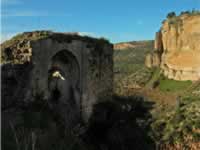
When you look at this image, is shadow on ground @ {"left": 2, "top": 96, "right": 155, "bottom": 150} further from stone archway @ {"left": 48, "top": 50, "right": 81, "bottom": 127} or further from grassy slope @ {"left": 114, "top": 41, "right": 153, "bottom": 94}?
grassy slope @ {"left": 114, "top": 41, "right": 153, "bottom": 94}

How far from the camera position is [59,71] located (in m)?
14.3

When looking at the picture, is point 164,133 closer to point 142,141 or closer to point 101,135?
point 142,141

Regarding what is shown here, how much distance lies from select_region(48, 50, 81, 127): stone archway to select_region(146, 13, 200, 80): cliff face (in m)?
39.1

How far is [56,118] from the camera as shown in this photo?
42.5 ft

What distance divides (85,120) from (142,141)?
2756 millimetres

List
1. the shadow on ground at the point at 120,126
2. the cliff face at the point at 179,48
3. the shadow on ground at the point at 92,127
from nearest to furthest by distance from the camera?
1. the shadow on ground at the point at 92,127
2. the shadow on ground at the point at 120,126
3. the cliff face at the point at 179,48

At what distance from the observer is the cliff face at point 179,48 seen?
176 ft

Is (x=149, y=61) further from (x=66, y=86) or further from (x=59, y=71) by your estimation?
(x=59, y=71)

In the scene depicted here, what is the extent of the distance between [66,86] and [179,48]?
1771 inches

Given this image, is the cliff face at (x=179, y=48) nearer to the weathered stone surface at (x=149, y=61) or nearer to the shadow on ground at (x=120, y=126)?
the weathered stone surface at (x=149, y=61)

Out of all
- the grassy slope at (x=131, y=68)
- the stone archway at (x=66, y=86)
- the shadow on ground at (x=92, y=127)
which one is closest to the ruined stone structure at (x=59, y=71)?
the stone archway at (x=66, y=86)

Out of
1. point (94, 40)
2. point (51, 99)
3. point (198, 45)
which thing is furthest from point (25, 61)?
point (198, 45)

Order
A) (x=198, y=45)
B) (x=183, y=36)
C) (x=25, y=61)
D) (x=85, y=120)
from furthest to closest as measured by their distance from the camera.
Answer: (x=183, y=36) < (x=198, y=45) < (x=85, y=120) < (x=25, y=61)

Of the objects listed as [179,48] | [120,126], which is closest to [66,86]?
[120,126]
